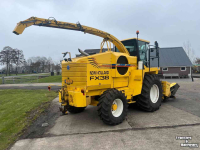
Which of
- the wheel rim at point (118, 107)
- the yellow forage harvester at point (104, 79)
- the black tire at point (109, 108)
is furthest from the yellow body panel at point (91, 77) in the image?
the wheel rim at point (118, 107)

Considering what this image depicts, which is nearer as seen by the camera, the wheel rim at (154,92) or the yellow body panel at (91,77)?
the yellow body panel at (91,77)

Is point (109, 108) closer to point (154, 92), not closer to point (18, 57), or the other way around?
point (154, 92)

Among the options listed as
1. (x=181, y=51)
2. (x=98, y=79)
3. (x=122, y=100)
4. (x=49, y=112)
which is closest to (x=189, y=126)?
(x=122, y=100)

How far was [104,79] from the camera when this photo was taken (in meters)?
4.70

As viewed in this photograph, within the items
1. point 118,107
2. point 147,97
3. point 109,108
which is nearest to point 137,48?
point 147,97

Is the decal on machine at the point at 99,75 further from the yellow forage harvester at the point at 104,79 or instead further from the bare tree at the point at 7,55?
Result: the bare tree at the point at 7,55

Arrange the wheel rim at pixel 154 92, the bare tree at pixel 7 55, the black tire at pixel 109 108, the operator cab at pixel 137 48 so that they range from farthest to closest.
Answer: the bare tree at pixel 7 55 < the wheel rim at pixel 154 92 < the operator cab at pixel 137 48 < the black tire at pixel 109 108

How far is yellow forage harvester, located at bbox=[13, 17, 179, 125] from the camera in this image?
4281mm

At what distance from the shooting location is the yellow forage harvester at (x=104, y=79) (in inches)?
169

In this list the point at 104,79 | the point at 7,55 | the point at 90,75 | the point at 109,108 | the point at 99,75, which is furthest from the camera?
the point at 7,55

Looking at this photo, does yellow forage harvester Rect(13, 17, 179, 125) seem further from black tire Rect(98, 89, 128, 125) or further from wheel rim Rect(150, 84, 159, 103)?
wheel rim Rect(150, 84, 159, 103)

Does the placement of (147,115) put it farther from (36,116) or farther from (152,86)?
(36,116)

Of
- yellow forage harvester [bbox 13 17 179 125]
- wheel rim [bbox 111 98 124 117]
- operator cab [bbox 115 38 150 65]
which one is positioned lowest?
wheel rim [bbox 111 98 124 117]

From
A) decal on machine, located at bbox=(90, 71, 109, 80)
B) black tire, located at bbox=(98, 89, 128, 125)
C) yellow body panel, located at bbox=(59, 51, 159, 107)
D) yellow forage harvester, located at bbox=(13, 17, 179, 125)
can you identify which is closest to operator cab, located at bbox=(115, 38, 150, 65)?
yellow forage harvester, located at bbox=(13, 17, 179, 125)
